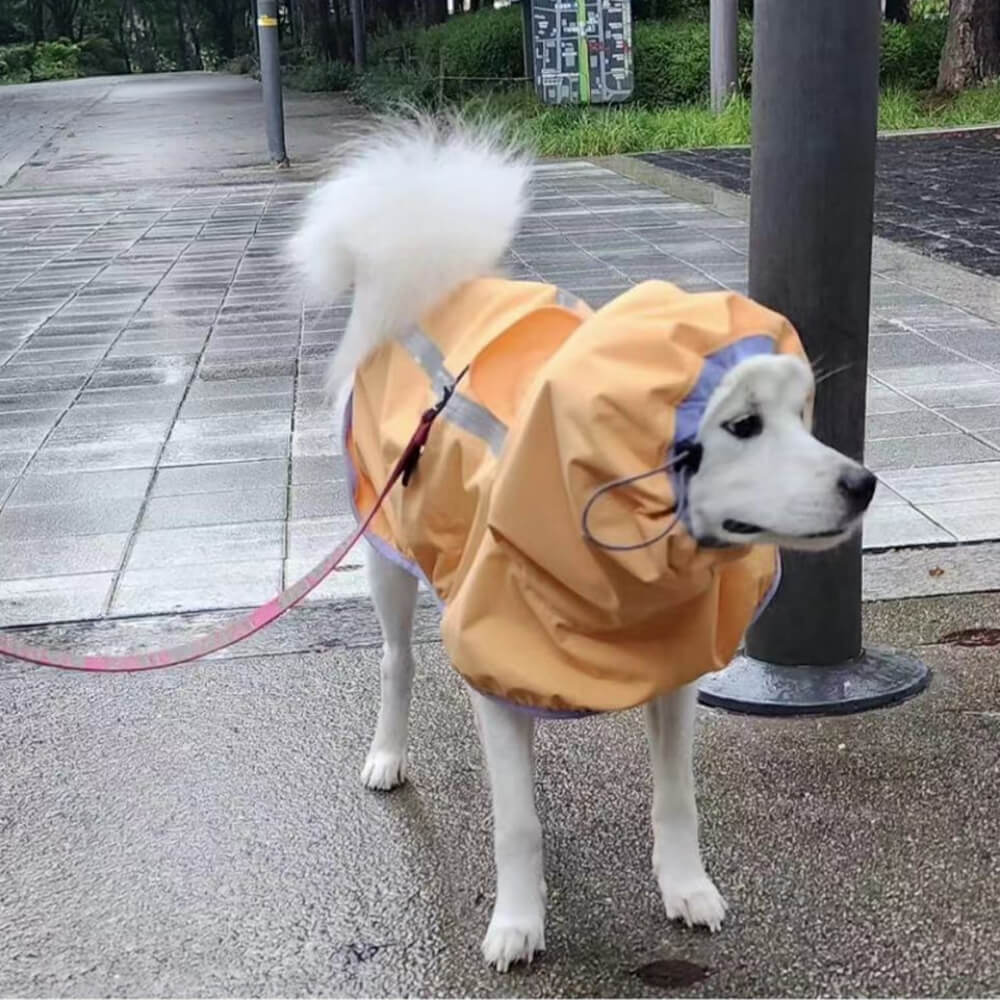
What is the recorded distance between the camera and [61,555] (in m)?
4.56

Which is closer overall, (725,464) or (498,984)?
→ (725,464)

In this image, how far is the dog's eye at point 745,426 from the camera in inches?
82.7

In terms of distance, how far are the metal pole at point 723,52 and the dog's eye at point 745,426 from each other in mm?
14523

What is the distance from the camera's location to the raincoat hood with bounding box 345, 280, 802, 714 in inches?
81.0

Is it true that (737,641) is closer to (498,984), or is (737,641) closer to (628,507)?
(628,507)

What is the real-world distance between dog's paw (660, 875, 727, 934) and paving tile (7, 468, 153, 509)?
3.07 metres

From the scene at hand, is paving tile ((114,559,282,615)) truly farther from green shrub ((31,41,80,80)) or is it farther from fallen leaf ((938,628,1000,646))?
green shrub ((31,41,80,80))

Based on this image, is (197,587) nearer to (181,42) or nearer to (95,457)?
(95,457)

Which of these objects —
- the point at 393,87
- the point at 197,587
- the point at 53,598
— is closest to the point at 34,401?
the point at 53,598

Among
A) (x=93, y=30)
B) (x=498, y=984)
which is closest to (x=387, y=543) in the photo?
(x=498, y=984)

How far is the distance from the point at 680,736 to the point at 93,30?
200ft

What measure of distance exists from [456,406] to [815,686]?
143 centimetres

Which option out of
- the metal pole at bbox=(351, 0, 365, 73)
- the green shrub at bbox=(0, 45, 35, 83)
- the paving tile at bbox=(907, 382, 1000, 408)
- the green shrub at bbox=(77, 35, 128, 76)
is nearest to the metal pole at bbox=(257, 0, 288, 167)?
the paving tile at bbox=(907, 382, 1000, 408)

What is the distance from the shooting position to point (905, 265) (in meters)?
8.45
